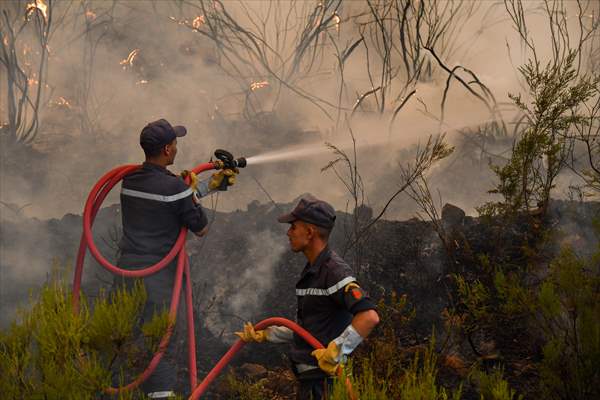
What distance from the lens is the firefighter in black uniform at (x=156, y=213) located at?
4926 mm

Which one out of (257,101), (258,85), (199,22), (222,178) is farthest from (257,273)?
(199,22)

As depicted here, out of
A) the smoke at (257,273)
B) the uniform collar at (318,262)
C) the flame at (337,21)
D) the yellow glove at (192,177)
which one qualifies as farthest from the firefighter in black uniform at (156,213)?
the flame at (337,21)

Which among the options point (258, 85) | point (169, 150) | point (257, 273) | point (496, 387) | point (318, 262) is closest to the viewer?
point (496, 387)

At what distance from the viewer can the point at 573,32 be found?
8781 mm

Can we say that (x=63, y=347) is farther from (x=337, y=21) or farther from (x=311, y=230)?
(x=337, y=21)

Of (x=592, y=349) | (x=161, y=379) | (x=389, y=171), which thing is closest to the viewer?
(x=592, y=349)

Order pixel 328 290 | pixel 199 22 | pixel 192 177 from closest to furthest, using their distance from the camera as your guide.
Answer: pixel 328 290, pixel 192 177, pixel 199 22

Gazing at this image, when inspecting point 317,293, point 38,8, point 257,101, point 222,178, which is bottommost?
point 317,293

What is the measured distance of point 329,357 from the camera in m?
3.57

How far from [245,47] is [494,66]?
2.90 metres

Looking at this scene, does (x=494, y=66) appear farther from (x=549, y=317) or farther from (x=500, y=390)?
(x=500, y=390)

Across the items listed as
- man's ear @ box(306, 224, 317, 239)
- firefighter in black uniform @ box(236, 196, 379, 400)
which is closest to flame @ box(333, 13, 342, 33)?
firefighter in black uniform @ box(236, 196, 379, 400)

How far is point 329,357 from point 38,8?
6.49m

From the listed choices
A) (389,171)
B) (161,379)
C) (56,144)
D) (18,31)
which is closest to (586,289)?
(161,379)
